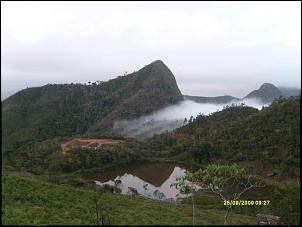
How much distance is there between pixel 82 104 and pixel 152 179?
48.2m

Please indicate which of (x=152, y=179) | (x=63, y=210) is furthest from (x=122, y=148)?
(x=63, y=210)

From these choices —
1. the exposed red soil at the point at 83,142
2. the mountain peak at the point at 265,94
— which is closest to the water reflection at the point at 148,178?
the exposed red soil at the point at 83,142

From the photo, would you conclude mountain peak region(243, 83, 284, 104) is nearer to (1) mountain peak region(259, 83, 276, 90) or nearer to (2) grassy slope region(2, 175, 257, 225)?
(1) mountain peak region(259, 83, 276, 90)

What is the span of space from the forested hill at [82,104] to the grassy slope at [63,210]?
139ft

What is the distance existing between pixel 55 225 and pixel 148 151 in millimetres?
34970

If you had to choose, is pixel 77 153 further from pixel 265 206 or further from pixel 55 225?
pixel 55 225

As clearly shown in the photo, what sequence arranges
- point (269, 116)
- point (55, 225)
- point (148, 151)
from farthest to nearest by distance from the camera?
point (148, 151) < point (269, 116) < point (55, 225)

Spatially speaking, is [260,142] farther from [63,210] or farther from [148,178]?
[63,210]

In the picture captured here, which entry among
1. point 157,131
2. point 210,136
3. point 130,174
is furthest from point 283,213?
point 157,131

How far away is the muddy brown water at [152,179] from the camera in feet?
94.0

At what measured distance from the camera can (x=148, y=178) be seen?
3625 cm

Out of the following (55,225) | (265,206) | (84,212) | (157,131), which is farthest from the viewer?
(157,131)

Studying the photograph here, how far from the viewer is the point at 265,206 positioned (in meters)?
23.0

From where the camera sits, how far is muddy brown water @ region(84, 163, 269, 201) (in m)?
28.7
